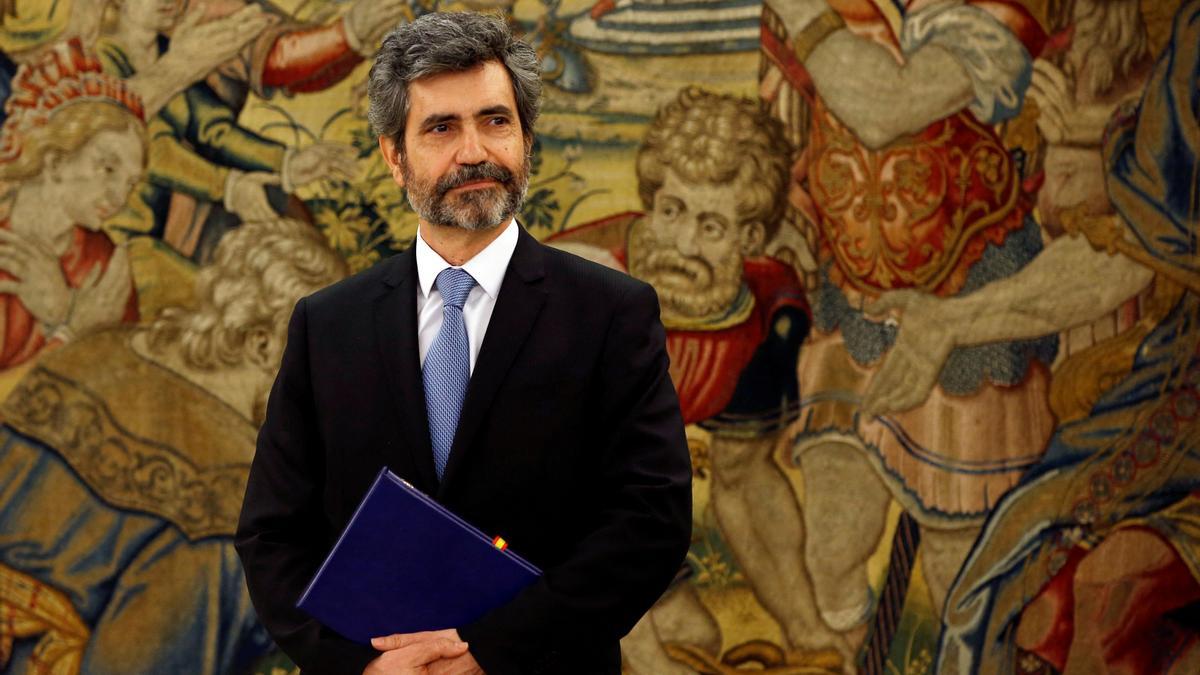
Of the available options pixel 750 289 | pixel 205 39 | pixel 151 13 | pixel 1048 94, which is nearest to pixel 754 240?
pixel 750 289

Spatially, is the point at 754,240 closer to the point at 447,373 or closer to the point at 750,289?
the point at 750,289

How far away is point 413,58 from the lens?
2600mm

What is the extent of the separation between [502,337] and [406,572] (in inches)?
18.5

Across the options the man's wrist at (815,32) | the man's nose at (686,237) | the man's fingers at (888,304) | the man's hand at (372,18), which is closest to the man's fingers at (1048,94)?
the man's wrist at (815,32)

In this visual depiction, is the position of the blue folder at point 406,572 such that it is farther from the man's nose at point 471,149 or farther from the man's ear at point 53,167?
the man's ear at point 53,167

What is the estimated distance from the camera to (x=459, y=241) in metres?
2.67

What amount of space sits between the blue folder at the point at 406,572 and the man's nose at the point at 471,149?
61 centimetres

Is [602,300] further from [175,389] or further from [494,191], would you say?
[175,389]

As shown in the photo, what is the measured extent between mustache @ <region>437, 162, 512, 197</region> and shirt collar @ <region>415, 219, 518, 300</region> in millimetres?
141

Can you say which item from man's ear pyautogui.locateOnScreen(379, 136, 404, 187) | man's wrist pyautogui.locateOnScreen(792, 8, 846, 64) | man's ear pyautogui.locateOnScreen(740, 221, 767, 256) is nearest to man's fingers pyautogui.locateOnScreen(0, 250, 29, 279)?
man's ear pyautogui.locateOnScreen(740, 221, 767, 256)

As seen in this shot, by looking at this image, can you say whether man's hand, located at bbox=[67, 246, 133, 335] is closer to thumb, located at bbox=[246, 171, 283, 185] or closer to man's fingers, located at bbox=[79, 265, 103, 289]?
man's fingers, located at bbox=[79, 265, 103, 289]

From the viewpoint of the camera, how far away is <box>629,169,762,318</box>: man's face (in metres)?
5.65

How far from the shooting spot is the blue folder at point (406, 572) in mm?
2406

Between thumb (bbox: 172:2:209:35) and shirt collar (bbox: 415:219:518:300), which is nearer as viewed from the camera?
shirt collar (bbox: 415:219:518:300)
